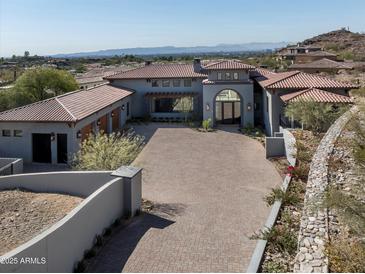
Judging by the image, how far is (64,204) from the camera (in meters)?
16.7

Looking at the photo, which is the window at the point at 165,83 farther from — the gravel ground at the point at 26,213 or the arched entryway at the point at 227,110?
the gravel ground at the point at 26,213

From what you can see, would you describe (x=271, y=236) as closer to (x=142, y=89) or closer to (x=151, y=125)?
(x=151, y=125)

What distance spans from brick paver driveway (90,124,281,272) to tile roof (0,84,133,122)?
17.7 ft

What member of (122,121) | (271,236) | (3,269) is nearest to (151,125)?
(122,121)

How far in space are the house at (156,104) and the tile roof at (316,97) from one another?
138 cm

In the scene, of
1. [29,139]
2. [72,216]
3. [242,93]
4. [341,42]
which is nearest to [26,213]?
[72,216]

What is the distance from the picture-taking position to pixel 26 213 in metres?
15.7

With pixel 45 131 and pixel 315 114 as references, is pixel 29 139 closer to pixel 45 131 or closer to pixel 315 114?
pixel 45 131

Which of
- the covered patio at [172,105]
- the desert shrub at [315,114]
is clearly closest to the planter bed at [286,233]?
the desert shrub at [315,114]

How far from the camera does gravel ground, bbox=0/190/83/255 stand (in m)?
13.6

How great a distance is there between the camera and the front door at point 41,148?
28.4 m

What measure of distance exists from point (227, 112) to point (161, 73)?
29.3 ft

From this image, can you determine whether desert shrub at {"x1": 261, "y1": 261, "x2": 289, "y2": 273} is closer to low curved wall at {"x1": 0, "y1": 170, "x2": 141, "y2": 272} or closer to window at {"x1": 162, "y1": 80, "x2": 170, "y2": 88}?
low curved wall at {"x1": 0, "y1": 170, "x2": 141, "y2": 272}

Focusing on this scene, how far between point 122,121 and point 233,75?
12.2 metres
